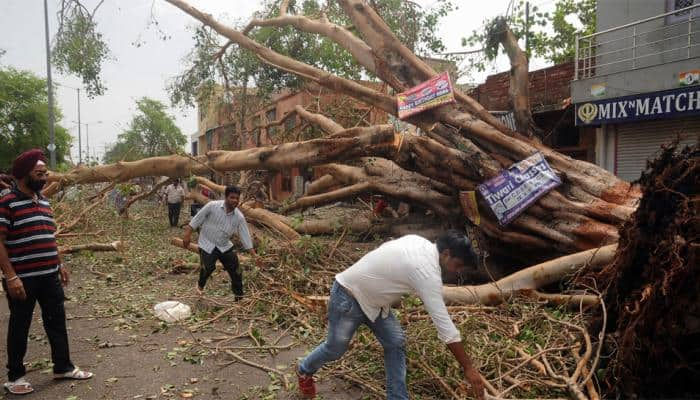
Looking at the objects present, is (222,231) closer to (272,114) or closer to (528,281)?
(528,281)

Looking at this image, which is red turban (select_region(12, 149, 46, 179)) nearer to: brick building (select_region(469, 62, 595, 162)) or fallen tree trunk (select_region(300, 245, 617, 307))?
fallen tree trunk (select_region(300, 245, 617, 307))

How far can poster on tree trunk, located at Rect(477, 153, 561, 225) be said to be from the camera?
6.83 meters

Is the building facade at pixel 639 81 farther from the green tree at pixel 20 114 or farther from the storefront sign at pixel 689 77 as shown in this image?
the green tree at pixel 20 114

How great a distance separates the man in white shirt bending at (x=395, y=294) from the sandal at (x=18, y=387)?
2071 millimetres

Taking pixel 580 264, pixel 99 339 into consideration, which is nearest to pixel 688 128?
pixel 580 264

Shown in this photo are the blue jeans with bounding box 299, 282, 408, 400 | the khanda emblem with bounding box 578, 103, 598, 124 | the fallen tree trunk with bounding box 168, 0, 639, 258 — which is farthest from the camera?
the khanda emblem with bounding box 578, 103, 598, 124

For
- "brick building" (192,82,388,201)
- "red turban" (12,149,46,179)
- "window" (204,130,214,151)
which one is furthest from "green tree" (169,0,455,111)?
"window" (204,130,214,151)

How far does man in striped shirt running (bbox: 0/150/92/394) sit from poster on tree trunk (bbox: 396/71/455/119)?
5.66 meters

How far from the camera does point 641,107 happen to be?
9.98 m

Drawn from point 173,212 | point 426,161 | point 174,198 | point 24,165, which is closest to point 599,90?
point 426,161

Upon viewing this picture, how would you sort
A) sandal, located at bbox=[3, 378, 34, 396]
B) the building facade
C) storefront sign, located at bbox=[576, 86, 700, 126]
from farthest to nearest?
the building facade, storefront sign, located at bbox=[576, 86, 700, 126], sandal, located at bbox=[3, 378, 34, 396]

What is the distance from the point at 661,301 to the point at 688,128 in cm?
836

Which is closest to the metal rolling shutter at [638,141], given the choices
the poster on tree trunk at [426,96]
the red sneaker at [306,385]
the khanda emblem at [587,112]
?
the khanda emblem at [587,112]

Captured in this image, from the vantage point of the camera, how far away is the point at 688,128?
31.3ft
